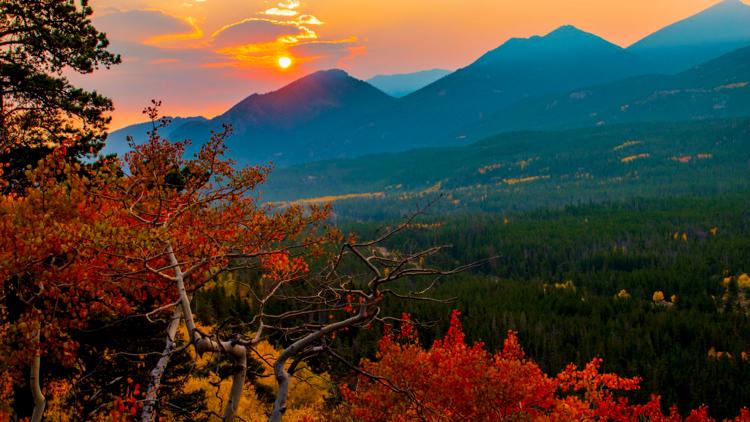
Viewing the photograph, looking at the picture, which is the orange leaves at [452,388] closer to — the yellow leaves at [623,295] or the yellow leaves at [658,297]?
the yellow leaves at [623,295]

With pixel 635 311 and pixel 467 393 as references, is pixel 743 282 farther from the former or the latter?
pixel 467 393

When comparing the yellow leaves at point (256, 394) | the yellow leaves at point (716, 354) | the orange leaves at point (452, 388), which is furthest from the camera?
the yellow leaves at point (716, 354)

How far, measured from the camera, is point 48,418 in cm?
2695

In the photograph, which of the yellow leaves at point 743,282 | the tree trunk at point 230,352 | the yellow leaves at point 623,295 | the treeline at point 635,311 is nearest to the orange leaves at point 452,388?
the treeline at point 635,311

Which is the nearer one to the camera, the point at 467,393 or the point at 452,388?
the point at 467,393

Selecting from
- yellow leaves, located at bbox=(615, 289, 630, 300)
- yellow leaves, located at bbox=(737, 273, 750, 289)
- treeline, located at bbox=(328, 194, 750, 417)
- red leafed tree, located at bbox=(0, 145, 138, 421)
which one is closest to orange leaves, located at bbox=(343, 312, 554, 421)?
treeline, located at bbox=(328, 194, 750, 417)

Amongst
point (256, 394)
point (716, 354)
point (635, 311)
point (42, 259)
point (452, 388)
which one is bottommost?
point (716, 354)

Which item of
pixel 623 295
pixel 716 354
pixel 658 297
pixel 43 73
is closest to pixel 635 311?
pixel 716 354

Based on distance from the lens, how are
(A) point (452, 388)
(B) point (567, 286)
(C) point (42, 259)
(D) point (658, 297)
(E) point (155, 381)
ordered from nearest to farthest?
(E) point (155, 381)
(C) point (42, 259)
(A) point (452, 388)
(D) point (658, 297)
(B) point (567, 286)

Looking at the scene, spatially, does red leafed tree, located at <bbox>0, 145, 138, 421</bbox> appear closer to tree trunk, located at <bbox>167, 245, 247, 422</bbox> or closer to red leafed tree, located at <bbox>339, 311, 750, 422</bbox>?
tree trunk, located at <bbox>167, 245, 247, 422</bbox>

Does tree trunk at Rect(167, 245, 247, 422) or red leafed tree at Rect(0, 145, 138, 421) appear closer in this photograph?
tree trunk at Rect(167, 245, 247, 422)

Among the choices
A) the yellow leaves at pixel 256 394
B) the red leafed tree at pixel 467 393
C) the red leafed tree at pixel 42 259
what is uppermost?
the red leafed tree at pixel 42 259

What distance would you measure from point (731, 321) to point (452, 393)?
9263 centimetres

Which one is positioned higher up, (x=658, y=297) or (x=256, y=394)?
(x=256, y=394)
